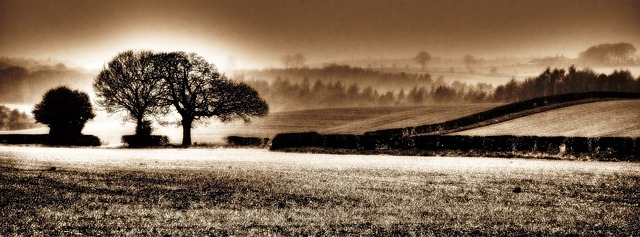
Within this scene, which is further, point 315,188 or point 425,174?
point 425,174

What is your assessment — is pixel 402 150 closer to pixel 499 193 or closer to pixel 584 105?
pixel 499 193

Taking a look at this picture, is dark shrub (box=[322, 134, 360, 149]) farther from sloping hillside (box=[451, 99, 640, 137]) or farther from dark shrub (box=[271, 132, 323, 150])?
sloping hillside (box=[451, 99, 640, 137])

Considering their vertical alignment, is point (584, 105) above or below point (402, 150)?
above

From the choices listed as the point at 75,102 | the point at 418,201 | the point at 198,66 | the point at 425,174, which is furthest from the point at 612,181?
the point at 75,102

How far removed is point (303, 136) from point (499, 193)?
39023 millimetres

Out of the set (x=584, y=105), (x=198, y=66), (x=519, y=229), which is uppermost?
(x=198, y=66)

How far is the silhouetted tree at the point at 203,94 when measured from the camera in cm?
7338

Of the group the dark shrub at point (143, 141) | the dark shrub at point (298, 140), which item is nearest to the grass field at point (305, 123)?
the dark shrub at point (143, 141)

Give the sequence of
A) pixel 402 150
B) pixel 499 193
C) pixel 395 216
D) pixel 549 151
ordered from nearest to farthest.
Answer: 1. pixel 395 216
2. pixel 499 193
3. pixel 549 151
4. pixel 402 150

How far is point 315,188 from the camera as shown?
18328mm

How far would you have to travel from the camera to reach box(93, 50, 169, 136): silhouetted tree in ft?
243

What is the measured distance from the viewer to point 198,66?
76750mm

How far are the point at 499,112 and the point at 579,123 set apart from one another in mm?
17157

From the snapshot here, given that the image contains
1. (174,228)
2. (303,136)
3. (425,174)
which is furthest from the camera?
(303,136)
